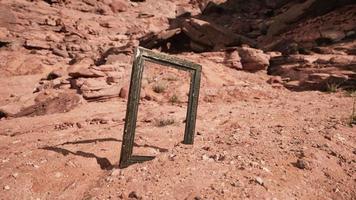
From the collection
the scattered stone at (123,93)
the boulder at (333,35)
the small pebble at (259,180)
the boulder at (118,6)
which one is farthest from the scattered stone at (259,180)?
the boulder at (118,6)

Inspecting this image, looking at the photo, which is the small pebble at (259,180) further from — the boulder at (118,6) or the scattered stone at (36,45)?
the boulder at (118,6)

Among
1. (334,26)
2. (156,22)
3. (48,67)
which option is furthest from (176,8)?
(334,26)

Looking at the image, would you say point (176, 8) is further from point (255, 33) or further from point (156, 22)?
point (255, 33)

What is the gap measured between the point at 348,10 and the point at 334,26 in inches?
44.7

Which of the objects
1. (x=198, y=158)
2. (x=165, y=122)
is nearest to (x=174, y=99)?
(x=165, y=122)

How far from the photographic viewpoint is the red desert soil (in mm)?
3033

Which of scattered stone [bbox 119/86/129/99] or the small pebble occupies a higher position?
scattered stone [bbox 119/86/129/99]

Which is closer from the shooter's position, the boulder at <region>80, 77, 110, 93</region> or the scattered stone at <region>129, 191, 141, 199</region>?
the scattered stone at <region>129, 191, 141, 199</region>

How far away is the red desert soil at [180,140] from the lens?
3.03 m

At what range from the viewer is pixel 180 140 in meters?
4.66

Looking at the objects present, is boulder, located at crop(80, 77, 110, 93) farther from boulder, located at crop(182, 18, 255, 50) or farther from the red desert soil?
boulder, located at crop(182, 18, 255, 50)

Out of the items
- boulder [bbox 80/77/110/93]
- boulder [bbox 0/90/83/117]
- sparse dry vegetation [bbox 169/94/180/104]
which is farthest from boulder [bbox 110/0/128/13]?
sparse dry vegetation [bbox 169/94/180/104]

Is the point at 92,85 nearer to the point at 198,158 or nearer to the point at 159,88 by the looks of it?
the point at 159,88

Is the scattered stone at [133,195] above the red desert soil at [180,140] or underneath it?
underneath
